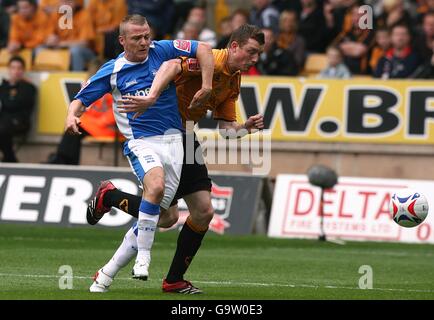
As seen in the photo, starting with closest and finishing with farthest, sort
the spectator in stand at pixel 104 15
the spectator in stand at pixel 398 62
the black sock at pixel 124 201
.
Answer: the black sock at pixel 124 201 < the spectator in stand at pixel 398 62 < the spectator in stand at pixel 104 15

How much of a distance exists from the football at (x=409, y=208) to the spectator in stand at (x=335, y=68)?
8.88 metres

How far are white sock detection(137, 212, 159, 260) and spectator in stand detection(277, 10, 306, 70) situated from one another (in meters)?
11.2

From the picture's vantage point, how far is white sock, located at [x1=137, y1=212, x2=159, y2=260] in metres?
10.1

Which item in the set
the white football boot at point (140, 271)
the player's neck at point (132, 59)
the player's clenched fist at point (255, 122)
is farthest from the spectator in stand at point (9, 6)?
the white football boot at point (140, 271)

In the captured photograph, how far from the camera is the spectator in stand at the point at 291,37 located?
21078 mm

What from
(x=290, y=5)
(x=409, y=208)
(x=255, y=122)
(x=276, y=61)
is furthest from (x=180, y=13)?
(x=255, y=122)

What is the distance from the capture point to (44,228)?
18.4 meters

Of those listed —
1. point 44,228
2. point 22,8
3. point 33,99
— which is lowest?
point 44,228

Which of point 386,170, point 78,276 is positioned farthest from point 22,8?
point 78,276

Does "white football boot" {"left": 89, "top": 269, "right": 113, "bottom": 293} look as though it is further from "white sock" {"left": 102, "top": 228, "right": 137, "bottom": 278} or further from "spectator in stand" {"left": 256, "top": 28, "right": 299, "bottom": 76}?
"spectator in stand" {"left": 256, "top": 28, "right": 299, "bottom": 76}

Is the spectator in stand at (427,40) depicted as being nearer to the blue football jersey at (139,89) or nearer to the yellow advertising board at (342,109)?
the yellow advertising board at (342,109)
